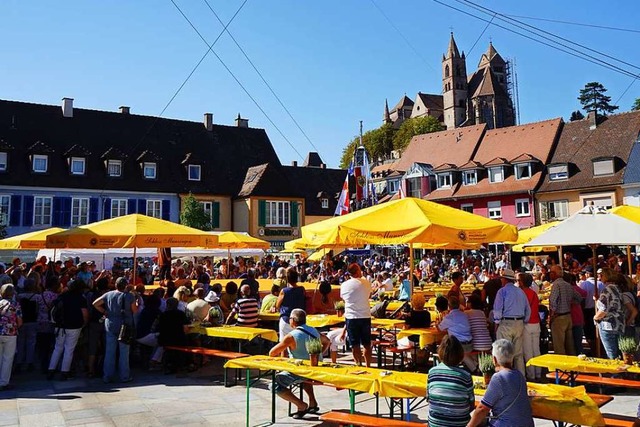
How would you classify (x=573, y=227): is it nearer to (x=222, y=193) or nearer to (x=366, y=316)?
(x=366, y=316)

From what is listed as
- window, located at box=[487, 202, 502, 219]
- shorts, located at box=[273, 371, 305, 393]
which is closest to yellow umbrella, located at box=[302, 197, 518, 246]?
shorts, located at box=[273, 371, 305, 393]

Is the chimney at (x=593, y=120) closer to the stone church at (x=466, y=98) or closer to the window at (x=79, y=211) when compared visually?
the window at (x=79, y=211)

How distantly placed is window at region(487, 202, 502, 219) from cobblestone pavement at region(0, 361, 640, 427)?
3616cm

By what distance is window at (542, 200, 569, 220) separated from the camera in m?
39.3

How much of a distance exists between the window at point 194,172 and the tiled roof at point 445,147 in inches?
772

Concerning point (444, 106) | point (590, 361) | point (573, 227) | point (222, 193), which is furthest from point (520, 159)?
point (444, 106)

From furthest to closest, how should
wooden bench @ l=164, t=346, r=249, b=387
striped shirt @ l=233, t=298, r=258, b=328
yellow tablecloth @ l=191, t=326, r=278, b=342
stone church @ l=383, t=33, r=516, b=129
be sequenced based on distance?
1. stone church @ l=383, t=33, r=516, b=129
2. striped shirt @ l=233, t=298, r=258, b=328
3. yellow tablecloth @ l=191, t=326, r=278, b=342
4. wooden bench @ l=164, t=346, r=249, b=387

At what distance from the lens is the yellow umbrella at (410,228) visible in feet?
29.6

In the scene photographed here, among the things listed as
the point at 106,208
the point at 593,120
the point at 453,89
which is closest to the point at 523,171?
the point at 593,120

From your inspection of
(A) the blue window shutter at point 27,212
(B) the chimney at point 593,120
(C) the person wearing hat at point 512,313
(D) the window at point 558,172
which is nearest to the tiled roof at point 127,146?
(A) the blue window shutter at point 27,212

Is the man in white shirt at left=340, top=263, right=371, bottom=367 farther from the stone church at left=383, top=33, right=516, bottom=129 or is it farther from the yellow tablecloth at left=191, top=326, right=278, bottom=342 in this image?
the stone church at left=383, top=33, right=516, bottom=129

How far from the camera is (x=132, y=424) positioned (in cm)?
Answer: 699

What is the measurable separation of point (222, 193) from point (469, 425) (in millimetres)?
40242

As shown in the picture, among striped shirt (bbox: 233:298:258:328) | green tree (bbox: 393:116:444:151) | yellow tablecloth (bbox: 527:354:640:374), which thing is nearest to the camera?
yellow tablecloth (bbox: 527:354:640:374)
